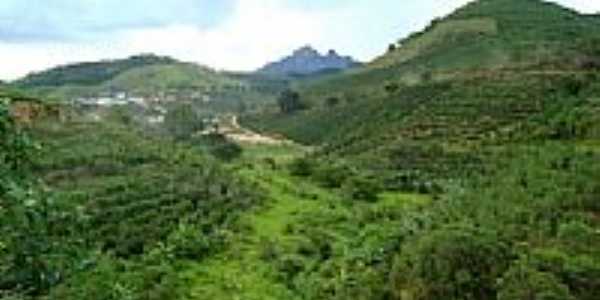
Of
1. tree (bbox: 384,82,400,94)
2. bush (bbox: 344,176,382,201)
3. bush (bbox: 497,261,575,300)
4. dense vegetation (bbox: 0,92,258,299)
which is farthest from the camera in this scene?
tree (bbox: 384,82,400,94)

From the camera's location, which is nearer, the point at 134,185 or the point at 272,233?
the point at 272,233

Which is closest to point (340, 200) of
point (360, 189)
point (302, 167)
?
point (360, 189)

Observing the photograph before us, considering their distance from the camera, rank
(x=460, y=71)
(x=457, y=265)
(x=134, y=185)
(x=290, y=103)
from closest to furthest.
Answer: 1. (x=457, y=265)
2. (x=134, y=185)
3. (x=460, y=71)
4. (x=290, y=103)

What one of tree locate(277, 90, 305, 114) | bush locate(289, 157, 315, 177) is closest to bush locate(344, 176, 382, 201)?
bush locate(289, 157, 315, 177)

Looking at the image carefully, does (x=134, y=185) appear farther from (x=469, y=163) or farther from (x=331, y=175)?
(x=469, y=163)

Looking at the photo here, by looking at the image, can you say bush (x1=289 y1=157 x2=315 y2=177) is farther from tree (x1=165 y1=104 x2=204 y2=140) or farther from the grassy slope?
tree (x1=165 y1=104 x2=204 y2=140)

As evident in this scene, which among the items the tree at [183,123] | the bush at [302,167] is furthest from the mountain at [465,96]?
the tree at [183,123]

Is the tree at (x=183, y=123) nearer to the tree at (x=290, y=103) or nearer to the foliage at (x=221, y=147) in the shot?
the tree at (x=290, y=103)

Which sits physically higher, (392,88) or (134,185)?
(392,88)

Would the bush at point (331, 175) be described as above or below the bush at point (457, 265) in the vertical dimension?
below

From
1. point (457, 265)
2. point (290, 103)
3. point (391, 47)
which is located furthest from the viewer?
point (391, 47)

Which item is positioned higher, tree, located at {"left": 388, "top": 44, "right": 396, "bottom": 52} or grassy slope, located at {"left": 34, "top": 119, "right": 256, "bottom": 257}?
tree, located at {"left": 388, "top": 44, "right": 396, "bottom": 52}

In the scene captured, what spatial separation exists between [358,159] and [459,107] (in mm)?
10312

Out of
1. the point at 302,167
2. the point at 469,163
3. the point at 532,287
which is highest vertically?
the point at 532,287
